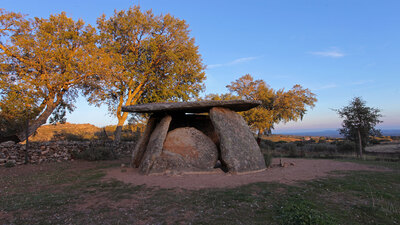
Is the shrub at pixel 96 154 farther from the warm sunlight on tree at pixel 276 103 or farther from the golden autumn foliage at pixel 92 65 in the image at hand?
the warm sunlight on tree at pixel 276 103

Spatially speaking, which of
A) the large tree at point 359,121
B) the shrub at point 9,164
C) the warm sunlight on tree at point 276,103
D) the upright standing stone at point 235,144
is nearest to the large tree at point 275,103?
the warm sunlight on tree at point 276,103

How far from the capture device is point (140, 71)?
15664 millimetres

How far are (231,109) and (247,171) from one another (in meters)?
3.53

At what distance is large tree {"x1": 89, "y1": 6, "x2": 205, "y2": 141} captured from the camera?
603 inches

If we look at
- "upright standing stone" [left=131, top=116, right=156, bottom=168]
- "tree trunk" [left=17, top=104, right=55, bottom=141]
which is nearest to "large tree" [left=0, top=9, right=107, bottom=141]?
"tree trunk" [left=17, top=104, right=55, bottom=141]

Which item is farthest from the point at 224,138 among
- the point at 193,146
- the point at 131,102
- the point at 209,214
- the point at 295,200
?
the point at 131,102

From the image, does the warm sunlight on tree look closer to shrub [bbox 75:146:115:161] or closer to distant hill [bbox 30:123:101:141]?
shrub [bbox 75:146:115:161]

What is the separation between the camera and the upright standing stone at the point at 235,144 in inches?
330

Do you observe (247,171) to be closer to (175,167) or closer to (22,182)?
(175,167)

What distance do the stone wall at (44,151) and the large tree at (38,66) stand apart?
985mm

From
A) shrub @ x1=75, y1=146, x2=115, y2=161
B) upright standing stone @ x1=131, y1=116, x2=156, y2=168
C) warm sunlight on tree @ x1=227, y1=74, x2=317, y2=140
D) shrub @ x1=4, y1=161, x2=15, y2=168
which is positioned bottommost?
shrub @ x1=4, y1=161, x2=15, y2=168

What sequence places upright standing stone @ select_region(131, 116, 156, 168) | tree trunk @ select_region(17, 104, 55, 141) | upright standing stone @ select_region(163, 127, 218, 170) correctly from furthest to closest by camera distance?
tree trunk @ select_region(17, 104, 55, 141)
upright standing stone @ select_region(131, 116, 156, 168)
upright standing stone @ select_region(163, 127, 218, 170)

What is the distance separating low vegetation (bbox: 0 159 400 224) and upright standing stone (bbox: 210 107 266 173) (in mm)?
2180

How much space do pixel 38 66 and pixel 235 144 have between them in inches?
454
